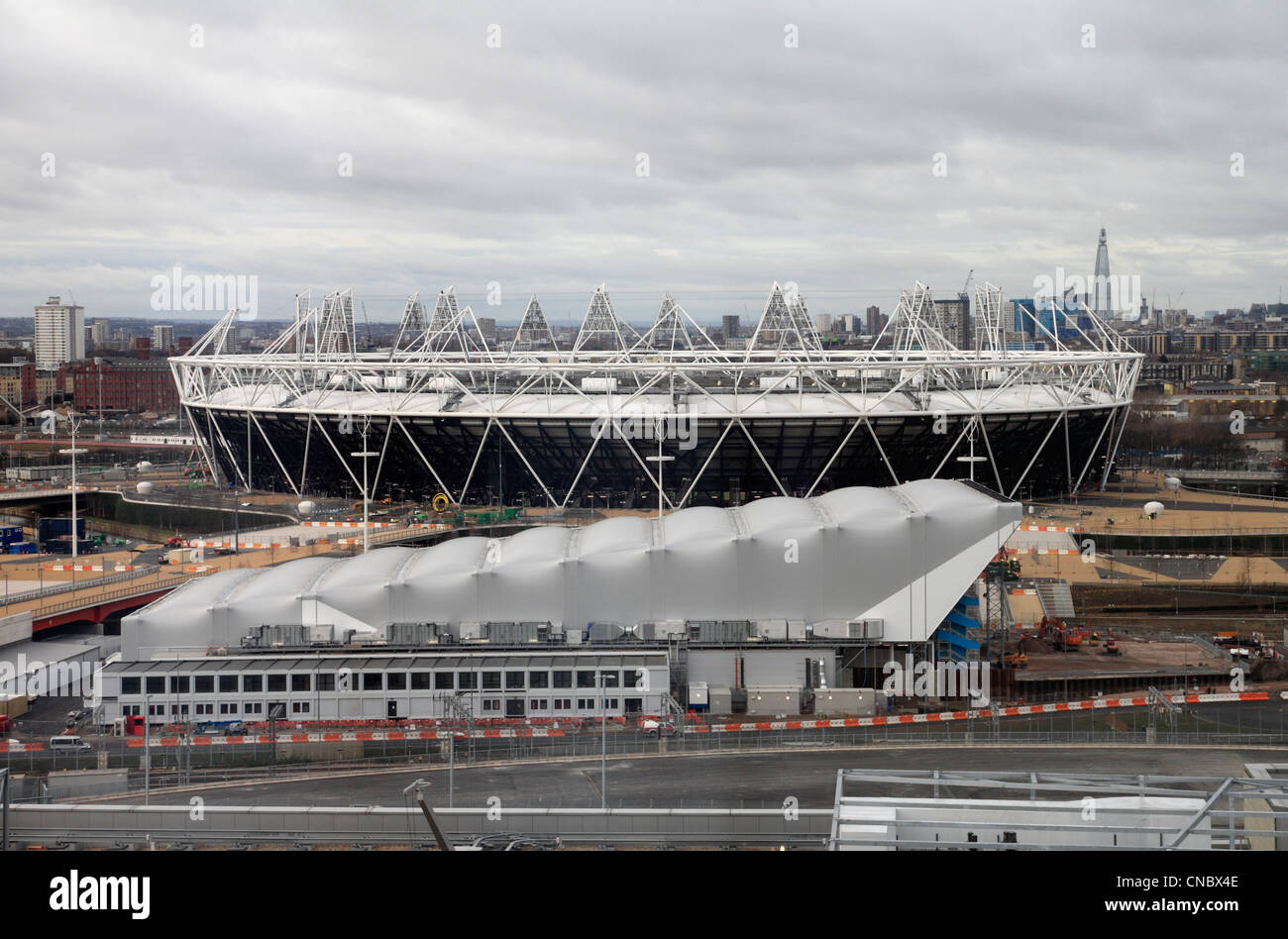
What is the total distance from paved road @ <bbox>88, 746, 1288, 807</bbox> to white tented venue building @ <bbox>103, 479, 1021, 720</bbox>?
4620 millimetres

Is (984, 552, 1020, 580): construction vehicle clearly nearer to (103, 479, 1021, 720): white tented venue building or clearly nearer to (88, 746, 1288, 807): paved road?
(103, 479, 1021, 720): white tented venue building

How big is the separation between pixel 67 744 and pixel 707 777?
10.0m

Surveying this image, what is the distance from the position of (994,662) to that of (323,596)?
13272 mm

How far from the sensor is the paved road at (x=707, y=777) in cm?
1614

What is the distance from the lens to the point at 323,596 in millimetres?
23875

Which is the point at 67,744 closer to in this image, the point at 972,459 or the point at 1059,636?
the point at 1059,636

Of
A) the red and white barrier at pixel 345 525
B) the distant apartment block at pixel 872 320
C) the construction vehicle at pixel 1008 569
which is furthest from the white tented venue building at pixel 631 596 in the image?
the distant apartment block at pixel 872 320

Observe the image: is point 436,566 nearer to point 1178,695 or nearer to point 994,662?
point 994,662

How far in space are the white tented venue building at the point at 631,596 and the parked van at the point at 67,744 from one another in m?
2.97

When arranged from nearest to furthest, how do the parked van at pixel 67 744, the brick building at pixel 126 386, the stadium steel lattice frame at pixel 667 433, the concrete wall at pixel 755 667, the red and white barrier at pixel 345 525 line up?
the parked van at pixel 67 744, the concrete wall at pixel 755 667, the red and white barrier at pixel 345 525, the stadium steel lattice frame at pixel 667 433, the brick building at pixel 126 386

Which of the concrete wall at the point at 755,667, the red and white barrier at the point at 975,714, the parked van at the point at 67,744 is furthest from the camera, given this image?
the concrete wall at the point at 755,667

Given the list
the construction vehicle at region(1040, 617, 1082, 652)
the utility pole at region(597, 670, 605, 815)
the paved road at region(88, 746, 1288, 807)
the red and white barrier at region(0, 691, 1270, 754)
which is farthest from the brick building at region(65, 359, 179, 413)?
the paved road at region(88, 746, 1288, 807)

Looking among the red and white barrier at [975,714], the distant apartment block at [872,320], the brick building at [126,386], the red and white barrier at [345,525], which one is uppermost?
the distant apartment block at [872,320]

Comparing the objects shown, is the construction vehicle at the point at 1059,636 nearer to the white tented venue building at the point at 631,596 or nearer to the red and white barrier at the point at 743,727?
the white tented venue building at the point at 631,596
